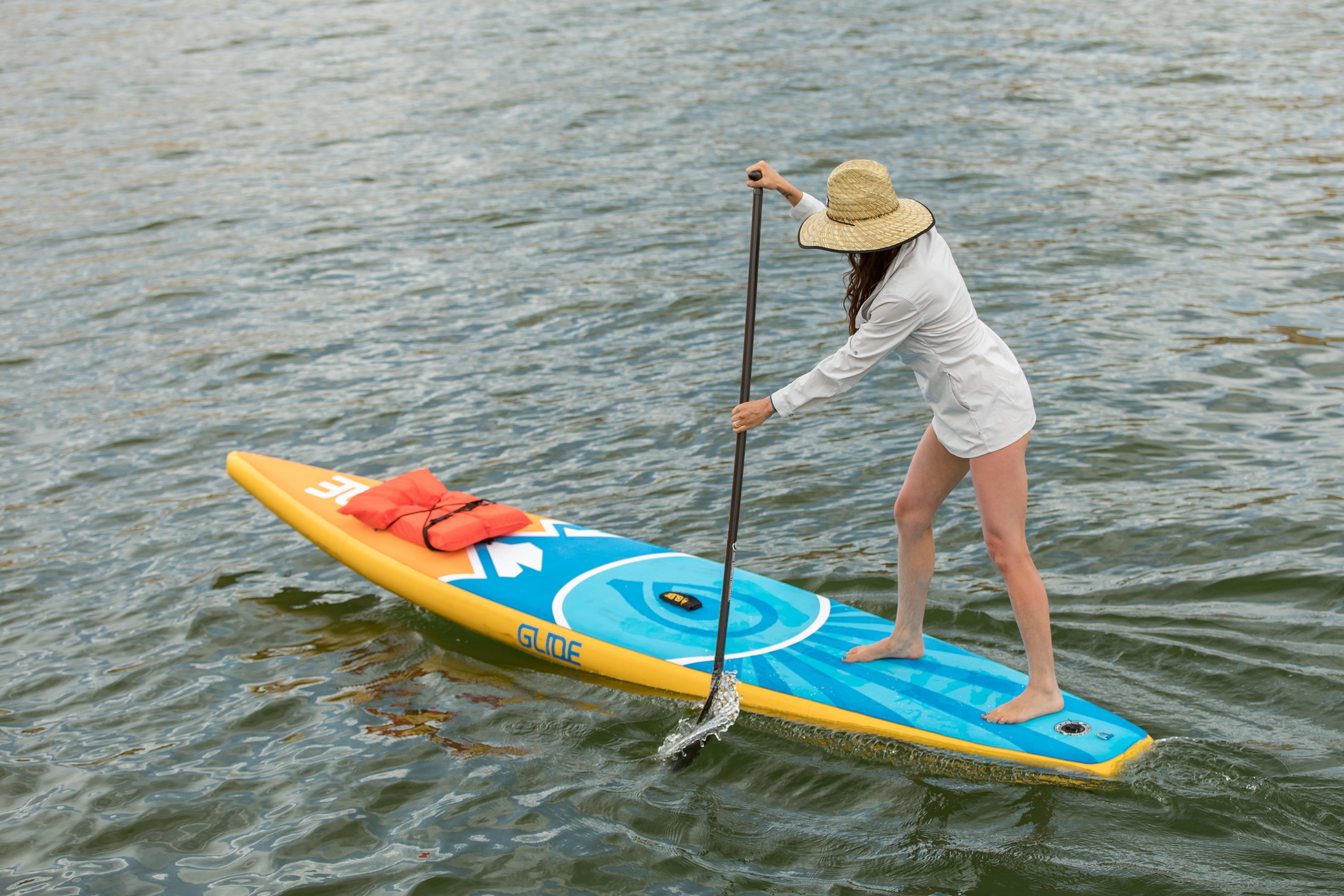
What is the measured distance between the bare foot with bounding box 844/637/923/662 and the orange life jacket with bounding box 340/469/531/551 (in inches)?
80.2

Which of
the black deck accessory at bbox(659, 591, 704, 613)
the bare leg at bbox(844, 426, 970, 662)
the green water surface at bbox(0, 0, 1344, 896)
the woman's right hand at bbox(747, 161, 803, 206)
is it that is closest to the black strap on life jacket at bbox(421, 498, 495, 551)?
the green water surface at bbox(0, 0, 1344, 896)

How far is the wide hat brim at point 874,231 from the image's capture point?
395 cm

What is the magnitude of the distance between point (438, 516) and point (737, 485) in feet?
6.75

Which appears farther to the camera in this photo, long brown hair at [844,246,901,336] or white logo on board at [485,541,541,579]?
white logo on board at [485,541,541,579]

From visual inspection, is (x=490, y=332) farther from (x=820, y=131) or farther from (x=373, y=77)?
(x=373, y=77)

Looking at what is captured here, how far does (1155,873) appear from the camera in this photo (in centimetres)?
387

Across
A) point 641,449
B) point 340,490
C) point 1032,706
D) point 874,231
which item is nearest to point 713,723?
point 1032,706

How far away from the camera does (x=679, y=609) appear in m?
5.46

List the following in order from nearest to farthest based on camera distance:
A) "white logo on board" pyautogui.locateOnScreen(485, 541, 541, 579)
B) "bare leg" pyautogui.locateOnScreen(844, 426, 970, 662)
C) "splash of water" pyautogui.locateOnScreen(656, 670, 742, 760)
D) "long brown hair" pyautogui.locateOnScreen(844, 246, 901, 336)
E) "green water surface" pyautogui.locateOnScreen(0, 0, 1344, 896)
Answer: "long brown hair" pyautogui.locateOnScreen(844, 246, 901, 336) < "green water surface" pyautogui.locateOnScreen(0, 0, 1344, 896) < "bare leg" pyautogui.locateOnScreen(844, 426, 970, 662) < "splash of water" pyautogui.locateOnScreen(656, 670, 742, 760) < "white logo on board" pyautogui.locateOnScreen(485, 541, 541, 579)

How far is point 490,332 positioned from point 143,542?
3503 mm

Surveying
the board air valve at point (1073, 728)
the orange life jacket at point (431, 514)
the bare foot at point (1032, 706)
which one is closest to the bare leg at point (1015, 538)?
the bare foot at point (1032, 706)

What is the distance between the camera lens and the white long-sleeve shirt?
397 cm

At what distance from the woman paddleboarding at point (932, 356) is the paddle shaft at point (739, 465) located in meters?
0.31

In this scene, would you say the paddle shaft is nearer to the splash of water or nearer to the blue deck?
the splash of water
